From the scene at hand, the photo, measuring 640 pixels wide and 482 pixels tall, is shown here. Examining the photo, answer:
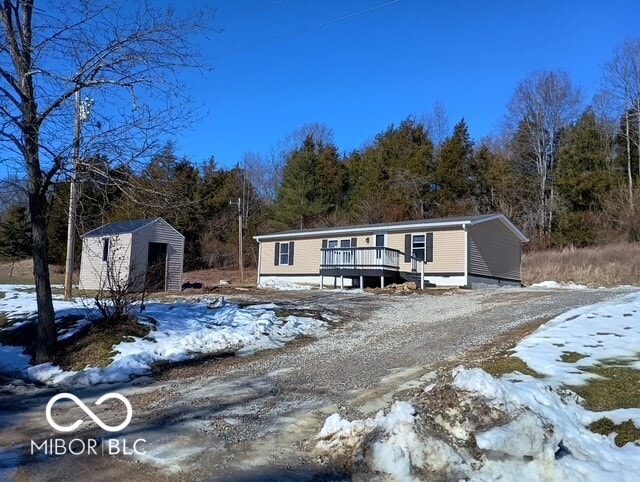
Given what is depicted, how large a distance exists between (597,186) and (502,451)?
118ft

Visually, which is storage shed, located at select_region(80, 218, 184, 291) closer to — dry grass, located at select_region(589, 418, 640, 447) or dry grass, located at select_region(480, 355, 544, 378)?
dry grass, located at select_region(480, 355, 544, 378)

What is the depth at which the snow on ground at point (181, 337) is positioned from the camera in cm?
755

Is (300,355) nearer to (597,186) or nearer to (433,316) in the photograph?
(433,316)

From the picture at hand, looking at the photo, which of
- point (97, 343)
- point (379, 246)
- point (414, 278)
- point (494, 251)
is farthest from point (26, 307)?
point (494, 251)

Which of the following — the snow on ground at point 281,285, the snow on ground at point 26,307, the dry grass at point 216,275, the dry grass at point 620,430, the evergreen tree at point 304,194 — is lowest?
the dry grass at point 620,430

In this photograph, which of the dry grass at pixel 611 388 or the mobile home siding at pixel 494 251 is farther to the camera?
the mobile home siding at pixel 494 251

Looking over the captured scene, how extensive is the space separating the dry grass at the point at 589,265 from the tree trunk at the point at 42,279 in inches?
905

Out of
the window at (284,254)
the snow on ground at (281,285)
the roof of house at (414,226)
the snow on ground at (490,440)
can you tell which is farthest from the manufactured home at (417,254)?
the snow on ground at (490,440)

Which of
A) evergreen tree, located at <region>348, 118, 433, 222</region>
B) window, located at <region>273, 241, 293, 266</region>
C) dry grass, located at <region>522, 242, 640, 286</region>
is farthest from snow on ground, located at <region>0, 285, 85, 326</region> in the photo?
evergreen tree, located at <region>348, 118, 433, 222</region>

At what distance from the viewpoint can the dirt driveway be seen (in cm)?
398

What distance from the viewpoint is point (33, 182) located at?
8.26 m

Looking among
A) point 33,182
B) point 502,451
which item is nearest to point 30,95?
point 33,182

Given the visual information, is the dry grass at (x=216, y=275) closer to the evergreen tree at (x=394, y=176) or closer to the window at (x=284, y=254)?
the window at (x=284, y=254)

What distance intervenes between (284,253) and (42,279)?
20.2m
